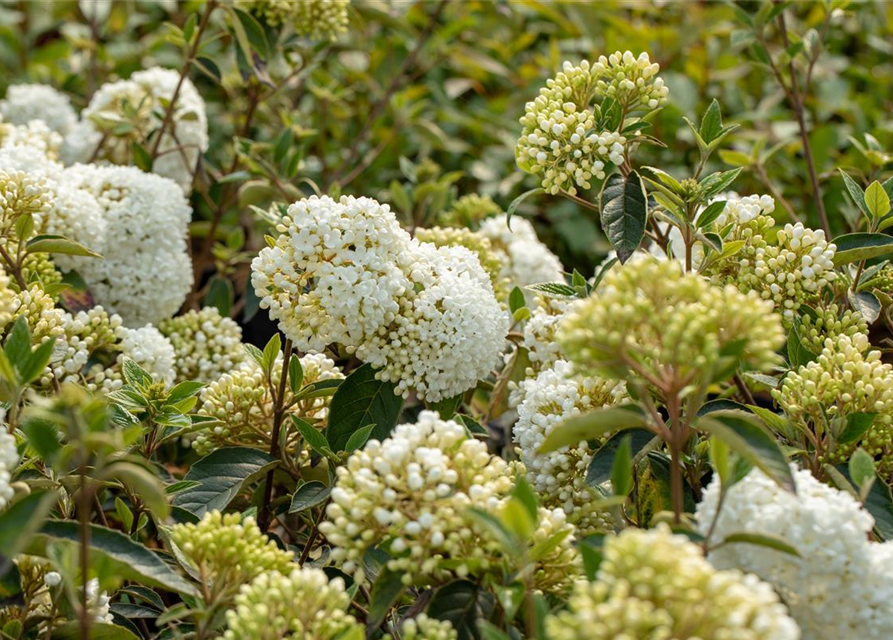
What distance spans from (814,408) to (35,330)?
123 centimetres

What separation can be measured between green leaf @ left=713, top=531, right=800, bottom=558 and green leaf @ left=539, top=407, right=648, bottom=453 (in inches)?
6.8

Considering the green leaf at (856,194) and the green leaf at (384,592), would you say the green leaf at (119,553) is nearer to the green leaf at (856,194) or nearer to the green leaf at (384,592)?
the green leaf at (384,592)

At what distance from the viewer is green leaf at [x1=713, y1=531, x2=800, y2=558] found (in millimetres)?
1125

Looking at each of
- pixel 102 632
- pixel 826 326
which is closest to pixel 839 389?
pixel 826 326

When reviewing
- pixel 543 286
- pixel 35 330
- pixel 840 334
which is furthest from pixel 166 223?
pixel 840 334

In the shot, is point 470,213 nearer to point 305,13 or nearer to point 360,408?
point 305,13

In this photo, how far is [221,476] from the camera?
164 centimetres

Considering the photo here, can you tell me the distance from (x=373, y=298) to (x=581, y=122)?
1.50ft

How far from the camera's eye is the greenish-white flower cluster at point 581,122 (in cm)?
162

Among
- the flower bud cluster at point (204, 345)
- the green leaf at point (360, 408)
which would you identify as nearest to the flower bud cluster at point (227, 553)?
the green leaf at point (360, 408)

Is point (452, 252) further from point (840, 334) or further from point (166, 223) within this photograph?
point (166, 223)

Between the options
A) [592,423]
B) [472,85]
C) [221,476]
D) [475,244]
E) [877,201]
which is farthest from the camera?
[472,85]

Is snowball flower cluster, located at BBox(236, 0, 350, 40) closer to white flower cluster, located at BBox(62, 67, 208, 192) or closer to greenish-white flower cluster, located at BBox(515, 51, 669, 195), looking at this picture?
white flower cluster, located at BBox(62, 67, 208, 192)

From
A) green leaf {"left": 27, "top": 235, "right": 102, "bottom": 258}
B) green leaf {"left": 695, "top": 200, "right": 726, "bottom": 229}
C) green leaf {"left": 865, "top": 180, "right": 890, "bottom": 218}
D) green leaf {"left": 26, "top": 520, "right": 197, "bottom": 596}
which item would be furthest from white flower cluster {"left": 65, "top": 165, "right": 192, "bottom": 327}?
green leaf {"left": 865, "top": 180, "right": 890, "bottom": 218}
